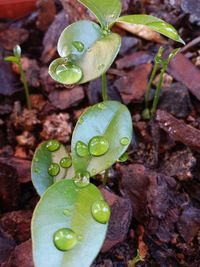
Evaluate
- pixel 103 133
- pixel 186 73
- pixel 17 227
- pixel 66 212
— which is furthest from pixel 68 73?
pixel 186 73

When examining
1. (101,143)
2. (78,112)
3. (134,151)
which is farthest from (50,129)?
(101,143)

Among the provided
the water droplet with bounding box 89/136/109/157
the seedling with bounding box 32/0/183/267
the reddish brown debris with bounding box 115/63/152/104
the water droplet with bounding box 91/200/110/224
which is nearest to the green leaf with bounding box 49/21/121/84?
the seedling with bounding box 32/0/183/267

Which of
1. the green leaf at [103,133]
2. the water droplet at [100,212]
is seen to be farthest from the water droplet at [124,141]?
the water droplet at [100,212]

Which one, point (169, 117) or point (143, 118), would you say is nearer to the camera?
point (169, 117)

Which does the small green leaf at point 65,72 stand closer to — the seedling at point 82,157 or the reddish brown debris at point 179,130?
the seedling at point 82,157

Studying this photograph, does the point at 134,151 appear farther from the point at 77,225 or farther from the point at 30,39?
the point at 30,39
